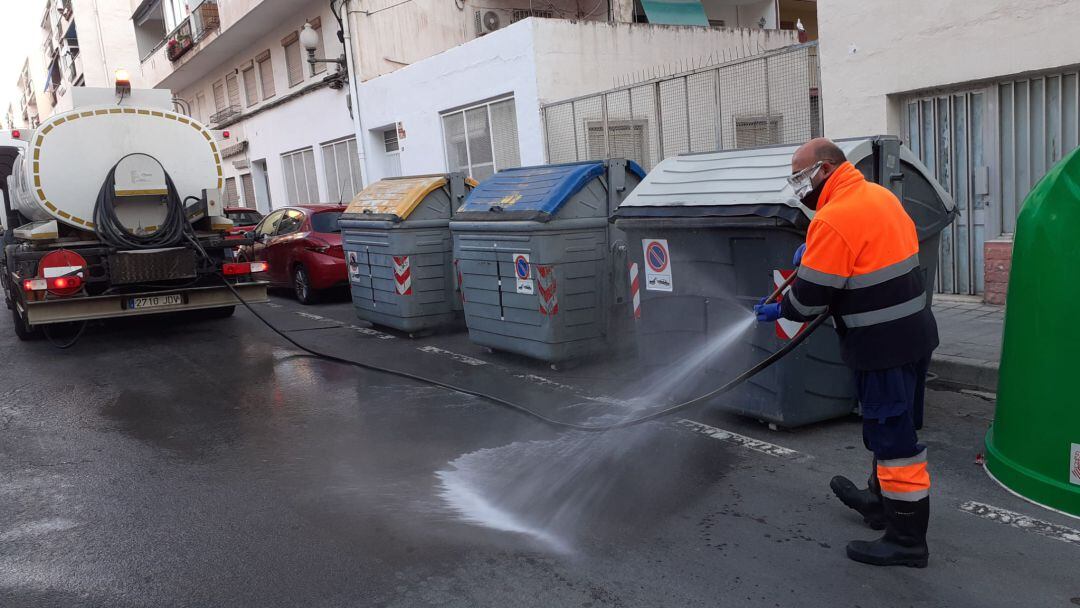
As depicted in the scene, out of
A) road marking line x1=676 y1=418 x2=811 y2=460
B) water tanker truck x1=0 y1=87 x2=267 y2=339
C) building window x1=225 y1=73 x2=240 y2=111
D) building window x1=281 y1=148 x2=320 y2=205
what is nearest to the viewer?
road marking line x1=676 y1=418 x2=811 y2=460

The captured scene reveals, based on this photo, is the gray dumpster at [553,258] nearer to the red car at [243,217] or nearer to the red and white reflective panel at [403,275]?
the red and white reflective panel at [403,275]

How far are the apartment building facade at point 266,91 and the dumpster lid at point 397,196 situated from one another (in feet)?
26.0

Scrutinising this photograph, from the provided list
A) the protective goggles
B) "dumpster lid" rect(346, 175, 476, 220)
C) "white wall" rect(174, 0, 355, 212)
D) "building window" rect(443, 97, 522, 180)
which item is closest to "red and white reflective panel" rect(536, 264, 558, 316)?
"dumpster lid" rect(346, 175, 476, 220)

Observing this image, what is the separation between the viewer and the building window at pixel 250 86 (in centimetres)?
2388

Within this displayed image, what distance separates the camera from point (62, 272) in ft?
27.7

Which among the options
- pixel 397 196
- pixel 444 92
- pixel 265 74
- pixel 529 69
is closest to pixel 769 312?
pixel 397 196

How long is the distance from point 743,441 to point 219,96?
26.7m

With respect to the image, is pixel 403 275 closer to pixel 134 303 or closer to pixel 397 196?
pixel 397 196

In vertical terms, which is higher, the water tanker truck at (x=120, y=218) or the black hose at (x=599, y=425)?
the water tanker truck at (x=120, y=218)

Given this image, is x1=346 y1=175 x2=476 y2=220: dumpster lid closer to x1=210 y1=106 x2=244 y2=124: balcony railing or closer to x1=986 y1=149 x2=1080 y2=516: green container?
x1=986 y1=149 x2=1080 y2=516: green container

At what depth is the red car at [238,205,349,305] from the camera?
38.9 feet

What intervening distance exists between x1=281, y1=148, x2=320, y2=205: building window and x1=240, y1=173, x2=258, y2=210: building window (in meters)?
3.60

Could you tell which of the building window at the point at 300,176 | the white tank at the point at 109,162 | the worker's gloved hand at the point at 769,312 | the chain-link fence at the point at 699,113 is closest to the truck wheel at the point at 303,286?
the white tank at the point at 109,162

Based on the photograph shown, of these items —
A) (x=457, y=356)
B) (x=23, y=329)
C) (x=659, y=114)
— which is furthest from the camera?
(x=659, y=114)
